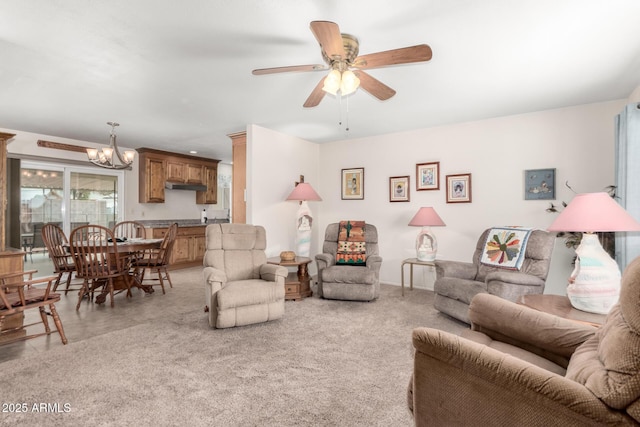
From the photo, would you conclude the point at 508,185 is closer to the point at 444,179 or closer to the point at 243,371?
the point at 444,179

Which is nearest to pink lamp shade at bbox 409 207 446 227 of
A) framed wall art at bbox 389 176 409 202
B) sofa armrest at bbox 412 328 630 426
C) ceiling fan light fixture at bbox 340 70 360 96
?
framed wall art at bbox 389 176 409 202

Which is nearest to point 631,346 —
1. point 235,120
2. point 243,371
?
point 243,371

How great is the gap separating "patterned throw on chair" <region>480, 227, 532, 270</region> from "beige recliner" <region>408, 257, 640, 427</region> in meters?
1.90

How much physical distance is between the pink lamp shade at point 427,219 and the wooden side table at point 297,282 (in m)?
1.55

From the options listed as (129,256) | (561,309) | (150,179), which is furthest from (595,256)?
(150,179)

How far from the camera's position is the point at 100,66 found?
265 centimetres

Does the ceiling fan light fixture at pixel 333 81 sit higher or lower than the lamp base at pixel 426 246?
higher

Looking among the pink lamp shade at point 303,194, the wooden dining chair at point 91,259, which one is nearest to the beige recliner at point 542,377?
the pink lamp shade at point 303,194

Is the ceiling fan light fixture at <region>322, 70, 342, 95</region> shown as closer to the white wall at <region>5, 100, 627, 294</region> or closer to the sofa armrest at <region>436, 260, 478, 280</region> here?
the sofa armrest at <region>436, 260, 478, 280</region>

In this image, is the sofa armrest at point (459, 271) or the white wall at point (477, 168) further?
the white wall at point (477, 168)

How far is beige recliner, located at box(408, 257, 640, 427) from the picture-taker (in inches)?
34.3

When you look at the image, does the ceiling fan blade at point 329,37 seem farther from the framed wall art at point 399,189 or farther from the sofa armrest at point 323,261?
the framed wall art at point 399,189

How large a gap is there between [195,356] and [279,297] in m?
0.99

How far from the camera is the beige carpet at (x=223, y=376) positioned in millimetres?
1742
